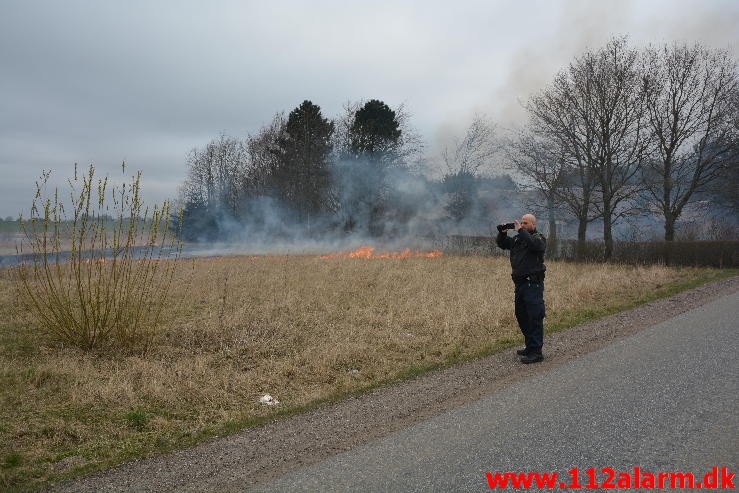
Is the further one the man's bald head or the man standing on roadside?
the man's bald head

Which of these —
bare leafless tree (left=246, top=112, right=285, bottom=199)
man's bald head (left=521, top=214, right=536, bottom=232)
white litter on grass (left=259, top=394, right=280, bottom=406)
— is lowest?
white litter on grass (left=259, top=394, right=280, bottom=406)

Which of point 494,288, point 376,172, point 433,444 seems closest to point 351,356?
point 433,444

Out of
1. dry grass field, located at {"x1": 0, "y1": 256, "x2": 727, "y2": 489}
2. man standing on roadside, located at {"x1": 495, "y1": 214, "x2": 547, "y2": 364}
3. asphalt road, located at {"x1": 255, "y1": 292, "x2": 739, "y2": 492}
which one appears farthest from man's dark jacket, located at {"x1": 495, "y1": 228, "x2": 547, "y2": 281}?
dry grass field, located at {"x1": 0, "y1": 256, "x2": 727, "y2": 489}

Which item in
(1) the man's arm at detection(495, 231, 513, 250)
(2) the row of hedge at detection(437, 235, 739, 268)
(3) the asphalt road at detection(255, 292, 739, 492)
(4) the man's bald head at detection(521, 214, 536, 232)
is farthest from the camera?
(2) the row of hedge at detection(437, 235, 739, 268)

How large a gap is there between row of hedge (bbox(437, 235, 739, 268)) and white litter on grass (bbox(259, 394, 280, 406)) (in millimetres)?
21709

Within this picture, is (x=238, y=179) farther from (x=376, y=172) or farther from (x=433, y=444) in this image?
(x=433, y=444)

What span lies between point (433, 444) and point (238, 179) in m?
48.9

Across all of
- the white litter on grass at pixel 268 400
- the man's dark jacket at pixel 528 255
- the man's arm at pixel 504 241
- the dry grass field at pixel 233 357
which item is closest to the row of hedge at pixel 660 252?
the dry grass field at pixel 233 357

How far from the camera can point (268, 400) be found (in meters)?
5.62

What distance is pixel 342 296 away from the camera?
39.5 ft

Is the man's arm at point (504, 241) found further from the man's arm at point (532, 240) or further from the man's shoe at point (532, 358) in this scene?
the man's shoe at point (532, 358)

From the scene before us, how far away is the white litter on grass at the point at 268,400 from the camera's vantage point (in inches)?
218

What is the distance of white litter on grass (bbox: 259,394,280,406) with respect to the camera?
18.2ft

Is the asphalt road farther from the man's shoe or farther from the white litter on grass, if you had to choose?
the white litter on grass
